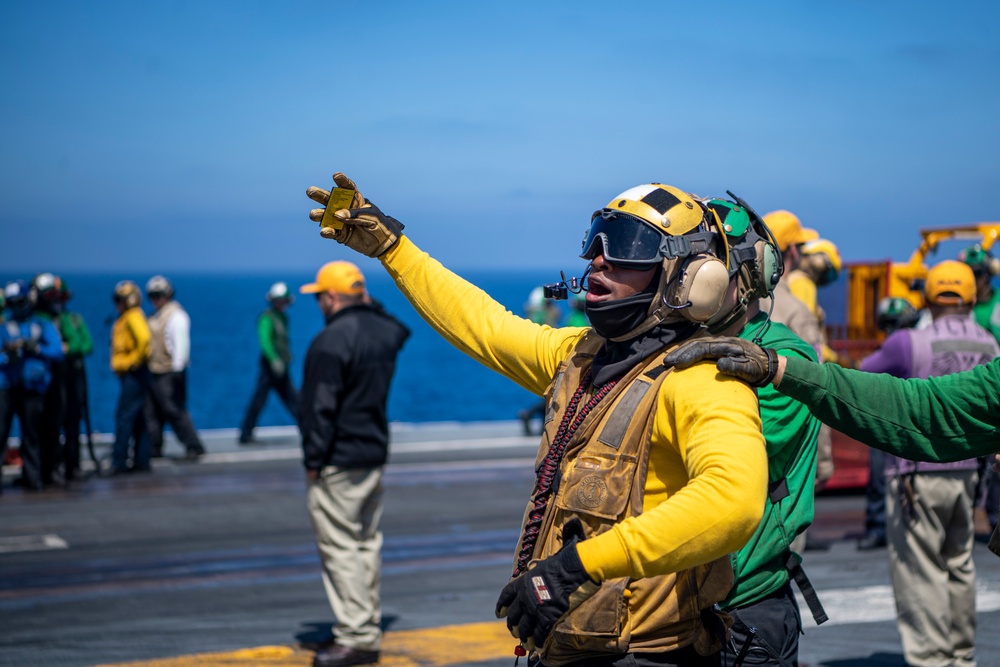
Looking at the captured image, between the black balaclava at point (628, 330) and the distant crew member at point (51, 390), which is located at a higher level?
the black balaclava at point (628, 330)

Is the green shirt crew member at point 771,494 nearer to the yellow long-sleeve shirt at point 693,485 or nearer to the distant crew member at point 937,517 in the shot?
the yellow long-sleeve shirt at point 693,485

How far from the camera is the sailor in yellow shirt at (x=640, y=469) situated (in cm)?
288

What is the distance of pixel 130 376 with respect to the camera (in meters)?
15.0

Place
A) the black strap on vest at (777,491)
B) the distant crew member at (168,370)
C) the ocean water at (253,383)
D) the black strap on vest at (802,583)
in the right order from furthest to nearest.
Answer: the ocean water at (253,383) < the distant crew member at (168,370) < the black strap on vest at (802,583) < the black strap on vest at (777,491)


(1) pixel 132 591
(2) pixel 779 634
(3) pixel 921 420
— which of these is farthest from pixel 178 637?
(3) pixel 921 420

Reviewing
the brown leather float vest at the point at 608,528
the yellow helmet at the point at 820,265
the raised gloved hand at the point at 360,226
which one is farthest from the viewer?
the yellow helmet at the point at 820,265

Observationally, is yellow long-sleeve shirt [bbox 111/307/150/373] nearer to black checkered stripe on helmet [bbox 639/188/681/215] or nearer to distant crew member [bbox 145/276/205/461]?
distant crew member [bbox 145/276/205/461]

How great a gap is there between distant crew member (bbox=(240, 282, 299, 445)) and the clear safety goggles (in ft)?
45.0

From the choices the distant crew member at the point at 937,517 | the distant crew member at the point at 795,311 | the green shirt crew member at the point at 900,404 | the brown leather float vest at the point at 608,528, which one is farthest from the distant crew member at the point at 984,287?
the brown leather float vest at the point at 608,528

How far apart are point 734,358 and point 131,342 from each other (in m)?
12.9

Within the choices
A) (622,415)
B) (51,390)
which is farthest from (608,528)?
(51,390)

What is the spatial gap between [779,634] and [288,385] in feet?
45.7

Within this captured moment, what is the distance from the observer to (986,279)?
36.8 ft

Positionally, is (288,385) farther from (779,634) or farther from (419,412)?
(419,412)
